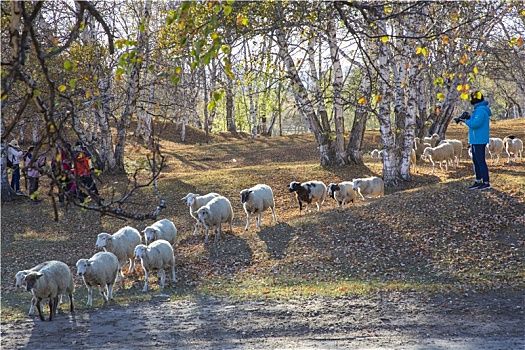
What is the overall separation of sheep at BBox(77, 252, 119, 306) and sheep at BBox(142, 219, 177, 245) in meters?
2.20

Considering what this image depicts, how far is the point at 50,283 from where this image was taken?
392 inches

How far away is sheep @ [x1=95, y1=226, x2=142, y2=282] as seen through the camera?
1266 centimetres

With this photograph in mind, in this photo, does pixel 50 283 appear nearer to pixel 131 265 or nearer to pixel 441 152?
pixel 131 265

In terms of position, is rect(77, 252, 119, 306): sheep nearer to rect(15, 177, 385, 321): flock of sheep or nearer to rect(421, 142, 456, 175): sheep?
rect(15, 177, 385, 321): flock of sheep

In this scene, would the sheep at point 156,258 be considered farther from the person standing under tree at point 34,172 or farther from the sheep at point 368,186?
the sheep at point 368,186

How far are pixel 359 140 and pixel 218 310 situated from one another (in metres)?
17.3

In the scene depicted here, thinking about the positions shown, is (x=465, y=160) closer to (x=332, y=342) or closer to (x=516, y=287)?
(x=516, y=287)

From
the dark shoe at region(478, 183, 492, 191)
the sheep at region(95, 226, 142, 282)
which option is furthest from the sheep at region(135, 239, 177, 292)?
the dark shoe at region(478, 183, 492, 191)

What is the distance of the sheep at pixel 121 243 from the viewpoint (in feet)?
41.5

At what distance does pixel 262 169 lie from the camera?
25500 mm

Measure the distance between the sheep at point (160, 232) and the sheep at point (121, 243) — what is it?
0.93 feet

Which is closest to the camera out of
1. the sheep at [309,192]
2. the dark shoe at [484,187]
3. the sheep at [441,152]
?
the dark shoe at [484,187]

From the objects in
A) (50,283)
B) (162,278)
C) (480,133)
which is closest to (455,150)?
(480,133)

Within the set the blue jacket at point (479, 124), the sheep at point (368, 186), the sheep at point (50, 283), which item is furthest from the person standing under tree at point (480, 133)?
the sheep at point (50, 283)
